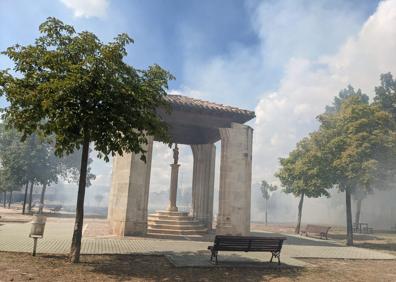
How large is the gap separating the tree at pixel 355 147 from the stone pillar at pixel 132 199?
38.2 ft

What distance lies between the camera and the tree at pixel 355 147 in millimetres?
20484

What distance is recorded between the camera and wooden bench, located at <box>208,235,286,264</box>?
11.4m

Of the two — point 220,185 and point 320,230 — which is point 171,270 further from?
point 320,230

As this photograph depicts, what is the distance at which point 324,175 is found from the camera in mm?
21844

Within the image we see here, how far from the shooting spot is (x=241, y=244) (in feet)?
38.2

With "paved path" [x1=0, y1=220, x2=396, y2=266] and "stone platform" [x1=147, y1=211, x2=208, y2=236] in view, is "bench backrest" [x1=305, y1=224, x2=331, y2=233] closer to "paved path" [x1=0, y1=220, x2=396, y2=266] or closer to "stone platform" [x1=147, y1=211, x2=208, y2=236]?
"paved path" [x1=0, y1=220, x2=396, y2=266]

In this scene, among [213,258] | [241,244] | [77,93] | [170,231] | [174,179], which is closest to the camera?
[77,93]

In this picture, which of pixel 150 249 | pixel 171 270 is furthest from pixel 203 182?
pixel 171 270

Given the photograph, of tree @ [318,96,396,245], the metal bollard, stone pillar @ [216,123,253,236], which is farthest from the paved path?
tree @ [318,96,396,245]

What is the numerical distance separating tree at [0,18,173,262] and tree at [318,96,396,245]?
1438 centimetres

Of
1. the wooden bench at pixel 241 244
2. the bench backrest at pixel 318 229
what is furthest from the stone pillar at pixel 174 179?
the wooden bench at pixel 241 244

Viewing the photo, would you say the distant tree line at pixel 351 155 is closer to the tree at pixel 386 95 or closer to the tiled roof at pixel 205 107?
the tiled roof at pixel 205 107

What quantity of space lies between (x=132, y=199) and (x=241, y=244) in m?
8.13

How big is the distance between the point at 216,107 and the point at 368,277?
39.5 feet
